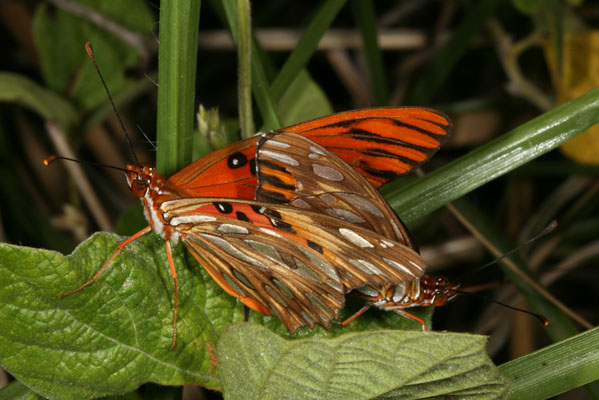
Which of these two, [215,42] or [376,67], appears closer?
[376,67]

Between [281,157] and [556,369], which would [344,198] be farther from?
[556,369]

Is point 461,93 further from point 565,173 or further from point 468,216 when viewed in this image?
point 468,216

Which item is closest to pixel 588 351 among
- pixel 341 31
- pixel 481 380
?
pixel 481 380

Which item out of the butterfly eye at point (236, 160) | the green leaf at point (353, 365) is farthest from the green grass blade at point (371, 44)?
the green leaf at point (353, 365)

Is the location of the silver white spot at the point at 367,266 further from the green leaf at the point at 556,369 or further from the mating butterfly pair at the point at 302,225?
the green leaf at the point at 556,369

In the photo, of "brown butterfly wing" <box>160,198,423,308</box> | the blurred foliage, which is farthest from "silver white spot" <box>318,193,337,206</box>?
the blurred foliage

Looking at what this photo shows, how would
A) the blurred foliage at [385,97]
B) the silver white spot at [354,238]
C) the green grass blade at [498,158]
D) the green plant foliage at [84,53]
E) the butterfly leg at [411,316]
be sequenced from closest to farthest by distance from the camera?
1. the silver white spot at [354,238]
2. the butterfly leg at [411,316]
3. the green grass blade at [498,158]
4. the blurred foliage at [385,97]
5. the green plant foliage at [84,53]

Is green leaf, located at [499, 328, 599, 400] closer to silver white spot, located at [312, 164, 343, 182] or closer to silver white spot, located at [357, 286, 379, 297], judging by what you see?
silver white spot, located at [357, 286, 379, 297]
